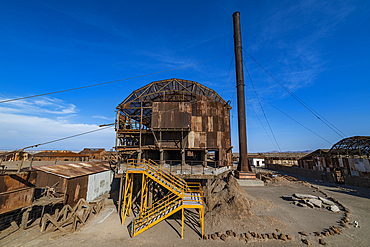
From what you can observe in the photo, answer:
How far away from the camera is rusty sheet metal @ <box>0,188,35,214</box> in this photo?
39.1 ft

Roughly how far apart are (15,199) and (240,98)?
30.9 metres

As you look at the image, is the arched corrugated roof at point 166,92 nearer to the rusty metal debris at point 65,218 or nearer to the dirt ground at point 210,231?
the rusty metal debris at point 65,218

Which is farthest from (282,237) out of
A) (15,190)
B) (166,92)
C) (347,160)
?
(347,160)

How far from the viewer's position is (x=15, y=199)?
12.7 m

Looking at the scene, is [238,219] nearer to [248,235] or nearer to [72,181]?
[248,235]

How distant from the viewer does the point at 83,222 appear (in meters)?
13.5

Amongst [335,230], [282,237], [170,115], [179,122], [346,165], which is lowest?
[282,237]

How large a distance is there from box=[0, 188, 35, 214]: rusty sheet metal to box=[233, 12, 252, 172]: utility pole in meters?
27.6

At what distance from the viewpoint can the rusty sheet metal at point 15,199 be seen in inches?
469

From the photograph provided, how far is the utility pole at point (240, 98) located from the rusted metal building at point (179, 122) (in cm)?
301

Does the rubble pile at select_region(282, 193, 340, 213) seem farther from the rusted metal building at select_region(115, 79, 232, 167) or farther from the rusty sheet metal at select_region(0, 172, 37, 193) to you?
the rusty sheet metal at select_region(0, 172, 37, 193)

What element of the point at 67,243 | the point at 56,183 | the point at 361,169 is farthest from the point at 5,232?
the point at 361,169

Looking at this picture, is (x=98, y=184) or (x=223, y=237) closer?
(x=223, y=237)

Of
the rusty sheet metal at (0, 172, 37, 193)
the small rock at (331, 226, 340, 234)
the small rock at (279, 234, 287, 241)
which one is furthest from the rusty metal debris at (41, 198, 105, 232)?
the small rock at (331, 226, 340, 234)
